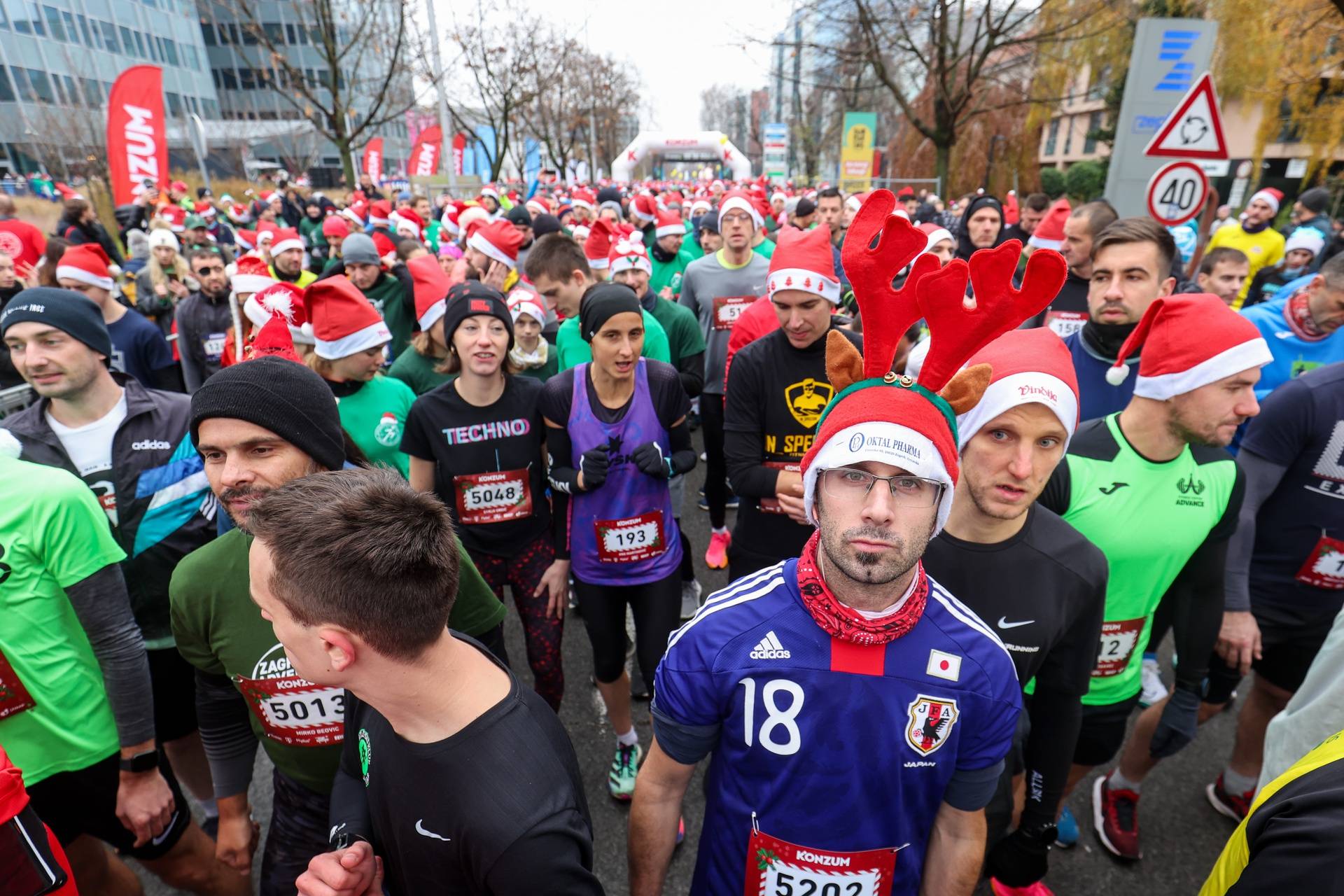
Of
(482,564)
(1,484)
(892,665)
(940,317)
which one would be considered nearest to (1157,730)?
(892,665)

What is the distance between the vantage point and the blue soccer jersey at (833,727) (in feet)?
5.19

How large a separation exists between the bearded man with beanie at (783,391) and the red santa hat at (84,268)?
4.73 metres

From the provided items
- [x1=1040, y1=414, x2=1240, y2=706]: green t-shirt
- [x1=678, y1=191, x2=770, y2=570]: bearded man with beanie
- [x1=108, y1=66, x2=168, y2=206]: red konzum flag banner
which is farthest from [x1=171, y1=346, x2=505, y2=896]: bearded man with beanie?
[x1=108, y1=66, x2=168, y2=206]: red konzum flag banner

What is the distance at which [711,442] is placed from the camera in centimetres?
521

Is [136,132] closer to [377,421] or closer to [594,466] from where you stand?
[377,421]

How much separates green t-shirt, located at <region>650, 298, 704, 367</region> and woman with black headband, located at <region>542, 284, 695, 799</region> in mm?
1808

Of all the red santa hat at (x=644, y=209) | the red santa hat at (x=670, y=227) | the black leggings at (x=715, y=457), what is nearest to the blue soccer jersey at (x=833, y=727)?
the black leggings at (x=715, y=457)

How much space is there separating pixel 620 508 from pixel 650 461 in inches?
10.4

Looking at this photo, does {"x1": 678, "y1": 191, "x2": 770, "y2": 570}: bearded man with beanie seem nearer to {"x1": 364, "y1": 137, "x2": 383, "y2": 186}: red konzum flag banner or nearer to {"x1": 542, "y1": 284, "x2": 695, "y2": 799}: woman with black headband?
{"x1": 542, "y1": 284, "x2": 695, "y2": 799}: woman with black headband

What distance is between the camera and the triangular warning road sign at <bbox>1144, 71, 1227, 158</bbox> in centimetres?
518

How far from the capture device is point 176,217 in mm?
11828

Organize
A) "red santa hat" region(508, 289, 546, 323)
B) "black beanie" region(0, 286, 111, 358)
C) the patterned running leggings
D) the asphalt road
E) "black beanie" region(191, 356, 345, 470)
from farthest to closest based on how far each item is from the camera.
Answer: "red santa hat" region(508, 289, 546, 323)
the patterned running leggings
the asphalt road
"black beanie" region(0, 286, 111, 358)
"black beanie" region(191, 356, 345, 470)

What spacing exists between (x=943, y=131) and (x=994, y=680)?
16001 millimetres

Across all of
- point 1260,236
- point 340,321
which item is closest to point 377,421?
point 340,321
